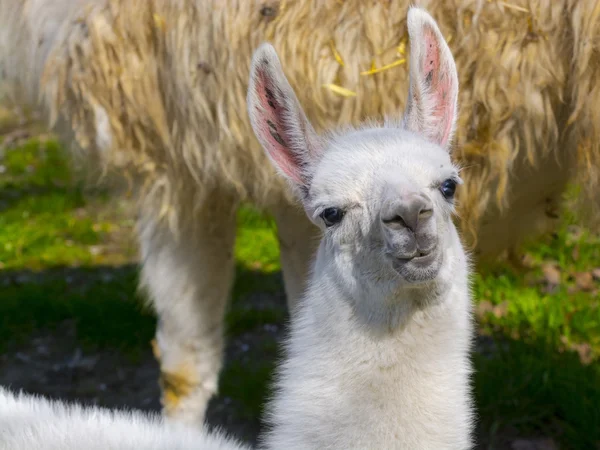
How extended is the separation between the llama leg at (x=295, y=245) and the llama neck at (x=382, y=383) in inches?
41.9

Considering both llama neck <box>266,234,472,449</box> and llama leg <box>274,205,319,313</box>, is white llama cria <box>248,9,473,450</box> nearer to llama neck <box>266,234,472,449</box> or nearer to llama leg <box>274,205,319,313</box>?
llama neck <box>266,234,472,449</box>

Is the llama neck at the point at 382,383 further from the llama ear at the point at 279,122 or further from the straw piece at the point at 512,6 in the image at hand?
the straw piece at the point at 512,6

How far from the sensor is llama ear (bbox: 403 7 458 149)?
2.12 metres

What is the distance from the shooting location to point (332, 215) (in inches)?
77.1

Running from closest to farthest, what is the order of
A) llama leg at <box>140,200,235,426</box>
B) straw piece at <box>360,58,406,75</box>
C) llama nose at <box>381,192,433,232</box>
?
llama nose at <box>381,192,433,232</box>, straw piece at <box>360,58,406,75</box>, llama leg at <box>140,200,235,426</box>

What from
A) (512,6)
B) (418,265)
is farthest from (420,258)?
(512,6)

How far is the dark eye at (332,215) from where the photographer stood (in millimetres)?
1948

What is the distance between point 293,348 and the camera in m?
2.08

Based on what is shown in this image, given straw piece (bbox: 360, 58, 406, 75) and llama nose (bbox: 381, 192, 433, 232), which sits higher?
straw piece (bbox: 360, 58, 406, 75)

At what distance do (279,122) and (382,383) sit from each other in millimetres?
634

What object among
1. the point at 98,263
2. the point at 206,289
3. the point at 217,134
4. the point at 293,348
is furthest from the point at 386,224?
the point at 98,263

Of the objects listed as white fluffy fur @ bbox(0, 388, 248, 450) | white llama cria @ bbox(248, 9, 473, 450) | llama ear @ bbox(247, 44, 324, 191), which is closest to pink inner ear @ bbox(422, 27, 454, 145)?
white llama cria @ bbox(248, 9, 473, 450)

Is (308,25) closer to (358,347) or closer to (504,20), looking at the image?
(504,20)

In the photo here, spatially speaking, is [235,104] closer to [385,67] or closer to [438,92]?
[385,67]
